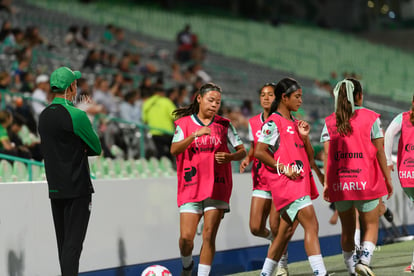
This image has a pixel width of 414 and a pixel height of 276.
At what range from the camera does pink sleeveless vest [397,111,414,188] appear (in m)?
8.84

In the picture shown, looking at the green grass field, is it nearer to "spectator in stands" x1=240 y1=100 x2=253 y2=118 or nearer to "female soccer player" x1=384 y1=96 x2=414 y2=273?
"female soccer player" x1=384 y1=96 x2=414 y2=273

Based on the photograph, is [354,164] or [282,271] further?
[282,271]

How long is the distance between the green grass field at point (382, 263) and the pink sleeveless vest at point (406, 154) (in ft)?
3.30

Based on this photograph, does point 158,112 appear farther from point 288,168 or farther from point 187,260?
point 288,168

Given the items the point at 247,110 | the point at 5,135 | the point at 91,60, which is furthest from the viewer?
the point at 247,110

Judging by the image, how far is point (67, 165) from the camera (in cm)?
692

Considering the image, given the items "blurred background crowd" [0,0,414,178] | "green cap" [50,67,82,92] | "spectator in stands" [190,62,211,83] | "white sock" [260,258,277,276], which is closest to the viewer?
"green cap" [50,67,82,92]

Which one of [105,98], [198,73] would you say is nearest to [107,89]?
[105,98]

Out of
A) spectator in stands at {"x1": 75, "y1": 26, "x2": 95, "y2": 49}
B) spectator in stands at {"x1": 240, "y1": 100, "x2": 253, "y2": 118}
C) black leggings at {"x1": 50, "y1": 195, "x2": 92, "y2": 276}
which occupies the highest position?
spectator in stands at {"x1": 75, "y1": 26, "x2": 95, "y2": 49}

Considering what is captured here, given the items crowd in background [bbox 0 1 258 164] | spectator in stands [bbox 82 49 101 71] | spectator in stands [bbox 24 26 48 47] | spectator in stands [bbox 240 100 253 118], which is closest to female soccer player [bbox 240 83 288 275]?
crowd in background [bbox 0 1 258 164]

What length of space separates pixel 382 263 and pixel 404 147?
6.48ft

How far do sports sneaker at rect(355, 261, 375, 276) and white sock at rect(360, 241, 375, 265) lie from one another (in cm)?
7

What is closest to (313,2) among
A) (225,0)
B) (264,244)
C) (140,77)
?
(225,0)

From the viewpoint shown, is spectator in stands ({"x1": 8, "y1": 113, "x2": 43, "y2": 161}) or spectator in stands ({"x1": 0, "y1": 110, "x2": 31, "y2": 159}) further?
spectator in stands ({"x1": 8, "y1": 113, "x2": 43, "y2": 161})
